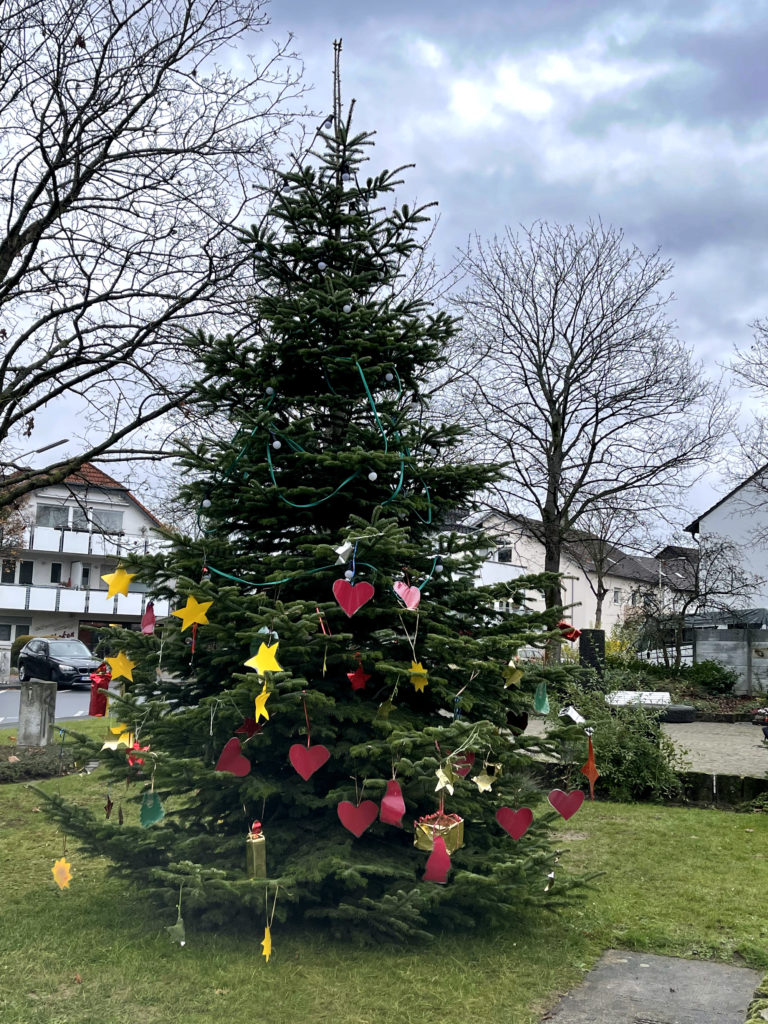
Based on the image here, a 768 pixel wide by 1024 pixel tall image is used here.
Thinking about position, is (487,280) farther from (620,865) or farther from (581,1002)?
(581,1002)

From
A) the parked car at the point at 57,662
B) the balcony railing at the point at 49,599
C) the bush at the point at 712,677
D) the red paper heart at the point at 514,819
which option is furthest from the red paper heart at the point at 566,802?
the balcony railing at the point at 49,599

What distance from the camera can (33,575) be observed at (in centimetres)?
4875

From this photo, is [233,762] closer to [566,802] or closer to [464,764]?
[464,764]

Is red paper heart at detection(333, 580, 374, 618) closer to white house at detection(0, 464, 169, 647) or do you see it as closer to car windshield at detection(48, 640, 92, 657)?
car windshield at detection(48, 640, 92, 657)

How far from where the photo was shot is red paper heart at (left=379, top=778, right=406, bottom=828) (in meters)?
4.30

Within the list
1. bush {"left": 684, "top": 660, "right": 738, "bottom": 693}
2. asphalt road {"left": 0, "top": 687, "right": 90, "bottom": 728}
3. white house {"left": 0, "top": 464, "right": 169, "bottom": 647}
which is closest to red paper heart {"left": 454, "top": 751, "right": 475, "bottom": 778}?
asphalt road {"left": 0, "top": 687, "right": 90, "bottom": 728}

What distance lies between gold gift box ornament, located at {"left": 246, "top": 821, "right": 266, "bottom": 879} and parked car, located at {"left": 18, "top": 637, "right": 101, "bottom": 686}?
81.4ft

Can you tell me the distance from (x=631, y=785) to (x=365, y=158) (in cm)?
757

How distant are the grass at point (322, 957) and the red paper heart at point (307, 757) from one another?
3.33 feet

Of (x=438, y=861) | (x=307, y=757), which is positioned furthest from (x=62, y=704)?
(x=438, y=861)

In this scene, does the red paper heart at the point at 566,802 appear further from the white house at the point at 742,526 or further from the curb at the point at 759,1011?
the white house at the point at 742,526

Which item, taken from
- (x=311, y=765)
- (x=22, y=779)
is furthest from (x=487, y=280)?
(x=311, y=765)

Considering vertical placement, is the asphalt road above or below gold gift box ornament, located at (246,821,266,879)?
below

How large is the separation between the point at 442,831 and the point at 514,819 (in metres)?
0.68
